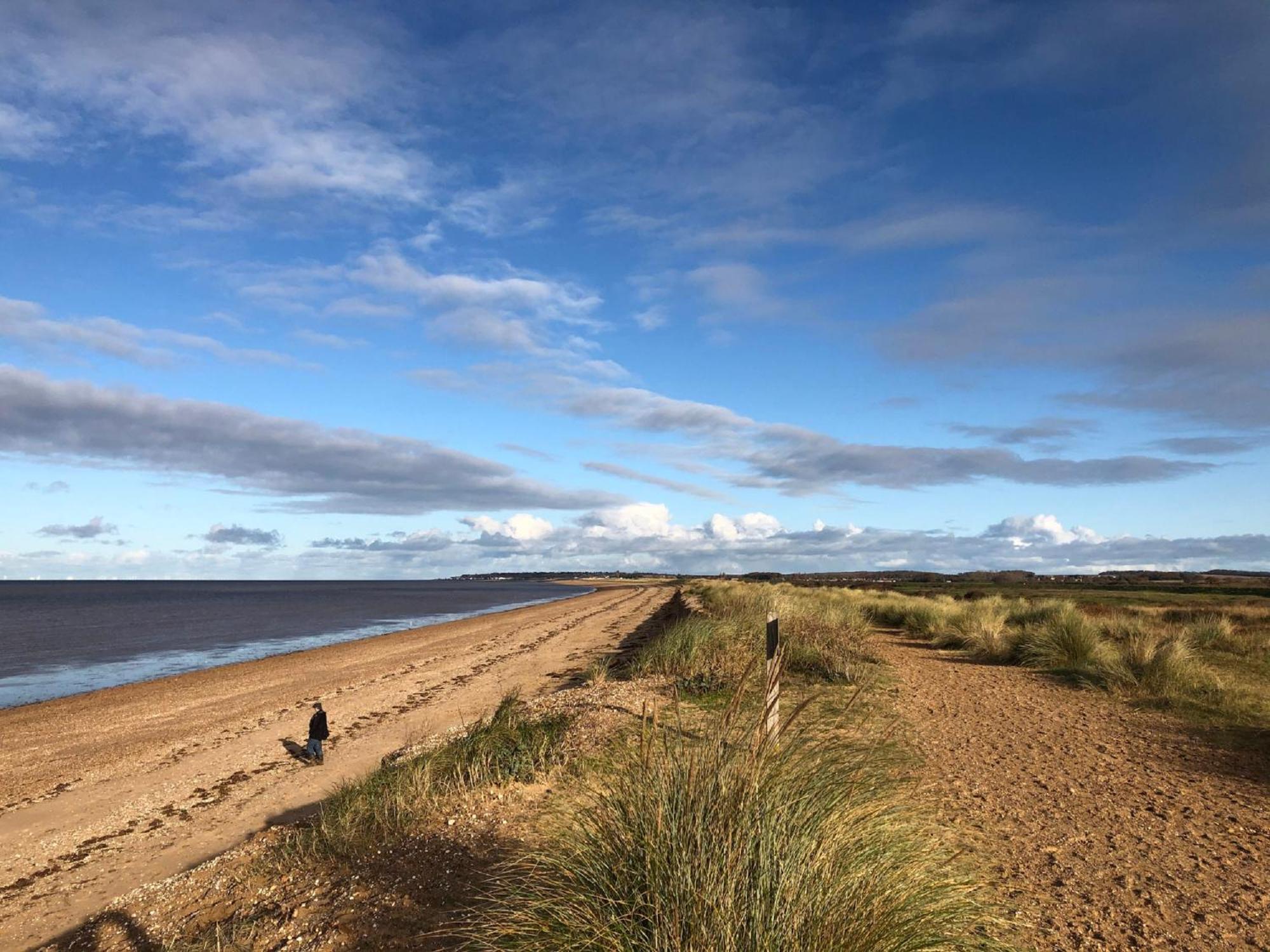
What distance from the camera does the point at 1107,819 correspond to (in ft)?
23.4

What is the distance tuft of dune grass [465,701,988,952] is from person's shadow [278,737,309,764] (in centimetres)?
1085

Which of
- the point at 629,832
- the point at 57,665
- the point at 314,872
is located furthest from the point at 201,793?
the point at 57,665

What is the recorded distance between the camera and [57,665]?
31234mm

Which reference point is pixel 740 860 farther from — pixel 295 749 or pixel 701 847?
pixel 295 749

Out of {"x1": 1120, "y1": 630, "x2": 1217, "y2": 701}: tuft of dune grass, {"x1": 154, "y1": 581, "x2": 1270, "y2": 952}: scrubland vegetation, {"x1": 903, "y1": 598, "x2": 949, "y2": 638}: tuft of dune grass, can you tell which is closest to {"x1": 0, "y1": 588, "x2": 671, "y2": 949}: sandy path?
{"x1": 154, "y1": 581, "x2": 1270, "y2": 952}: scrubland vegetation

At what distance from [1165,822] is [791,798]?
5.60 meters

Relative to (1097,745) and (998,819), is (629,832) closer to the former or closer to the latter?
(998,819)

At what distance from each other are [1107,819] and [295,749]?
517 inches

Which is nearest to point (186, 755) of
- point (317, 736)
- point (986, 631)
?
point (317, 736)

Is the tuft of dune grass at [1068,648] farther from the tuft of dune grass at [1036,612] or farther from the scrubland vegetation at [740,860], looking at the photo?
the scrubland vegetation at [740,860]

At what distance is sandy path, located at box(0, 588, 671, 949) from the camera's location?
8688mm

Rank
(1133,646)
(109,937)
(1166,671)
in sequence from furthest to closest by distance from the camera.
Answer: (1133,646)
(1166,671)
(109,937)

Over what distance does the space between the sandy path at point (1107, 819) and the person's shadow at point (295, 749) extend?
10.3m

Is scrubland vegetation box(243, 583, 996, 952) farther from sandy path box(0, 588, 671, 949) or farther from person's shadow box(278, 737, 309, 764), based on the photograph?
person's shadow box(278, 737, 309, 764)
